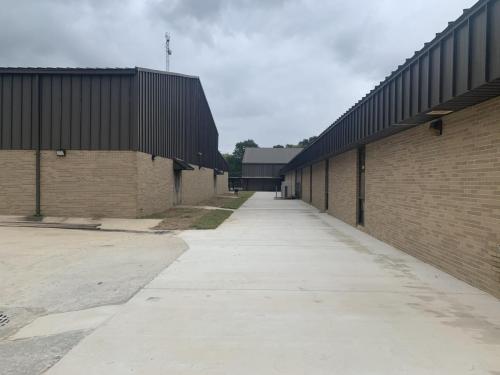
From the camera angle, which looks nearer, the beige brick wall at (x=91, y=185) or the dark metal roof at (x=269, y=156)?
the beige brick wall at (x=91, y=185)

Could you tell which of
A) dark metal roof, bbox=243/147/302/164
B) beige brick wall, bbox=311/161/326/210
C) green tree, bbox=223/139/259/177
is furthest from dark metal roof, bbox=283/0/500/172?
green tree, bbox=223/139/259/177

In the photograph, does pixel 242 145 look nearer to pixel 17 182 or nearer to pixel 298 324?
pixel 17 182

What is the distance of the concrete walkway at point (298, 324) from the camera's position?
13.0 feet

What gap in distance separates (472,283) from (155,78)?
17.0 m

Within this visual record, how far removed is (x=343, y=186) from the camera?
18344mm

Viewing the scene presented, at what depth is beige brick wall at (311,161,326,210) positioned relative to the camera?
25000 millimetres

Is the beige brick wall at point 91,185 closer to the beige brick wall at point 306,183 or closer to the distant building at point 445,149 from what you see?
the distant building at point 445,149

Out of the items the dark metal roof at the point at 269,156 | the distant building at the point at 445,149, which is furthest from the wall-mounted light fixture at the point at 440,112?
the dark metal roof at the point at 269,156

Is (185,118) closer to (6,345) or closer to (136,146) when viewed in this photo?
(136,146)

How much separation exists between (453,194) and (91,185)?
13.7 m

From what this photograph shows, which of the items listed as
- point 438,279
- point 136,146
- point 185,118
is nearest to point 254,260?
point 438,279

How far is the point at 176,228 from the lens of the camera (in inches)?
601

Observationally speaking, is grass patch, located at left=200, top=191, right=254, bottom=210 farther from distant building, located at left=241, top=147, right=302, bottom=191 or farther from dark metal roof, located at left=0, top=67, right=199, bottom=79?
distant building, located at left=241, top=147, right=302, bottom=191

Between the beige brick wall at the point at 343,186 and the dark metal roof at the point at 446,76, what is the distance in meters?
4.91
